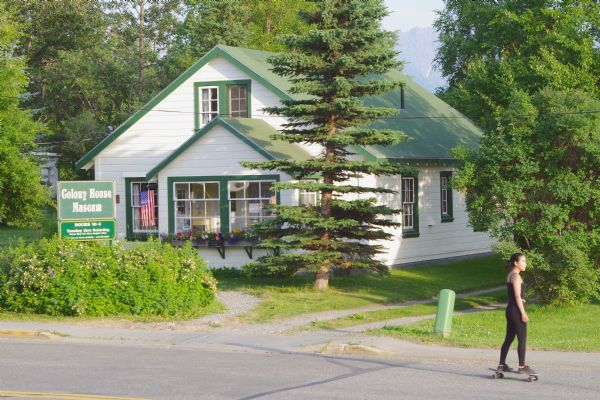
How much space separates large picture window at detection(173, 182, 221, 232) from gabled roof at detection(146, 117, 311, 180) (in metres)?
1.02

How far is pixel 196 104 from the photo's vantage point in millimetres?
31219

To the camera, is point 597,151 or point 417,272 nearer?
point 597,151

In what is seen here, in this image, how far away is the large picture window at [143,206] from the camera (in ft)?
102

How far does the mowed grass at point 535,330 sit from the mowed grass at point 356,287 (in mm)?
3345

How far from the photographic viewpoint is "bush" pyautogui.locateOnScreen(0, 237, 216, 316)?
20.0 metres

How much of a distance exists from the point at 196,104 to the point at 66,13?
32242 millimetres

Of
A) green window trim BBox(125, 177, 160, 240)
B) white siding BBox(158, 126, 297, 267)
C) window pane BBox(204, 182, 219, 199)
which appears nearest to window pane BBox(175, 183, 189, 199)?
white siding BBox(158, 126, 297, 267)

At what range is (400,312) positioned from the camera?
2109 centimetres

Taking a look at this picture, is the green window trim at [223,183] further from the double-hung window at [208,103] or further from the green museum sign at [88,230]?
the green museum sign at [88,230]

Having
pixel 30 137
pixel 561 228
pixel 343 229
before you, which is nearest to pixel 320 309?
pixel 343 229

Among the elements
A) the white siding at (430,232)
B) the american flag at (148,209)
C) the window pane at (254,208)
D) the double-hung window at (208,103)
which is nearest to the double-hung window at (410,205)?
the white siding at (430,232)

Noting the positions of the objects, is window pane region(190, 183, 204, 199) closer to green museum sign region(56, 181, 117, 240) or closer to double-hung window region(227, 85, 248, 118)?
double-hung window region(227, 85, 248, 118)

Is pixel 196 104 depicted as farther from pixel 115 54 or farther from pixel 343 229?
pixel 115 54

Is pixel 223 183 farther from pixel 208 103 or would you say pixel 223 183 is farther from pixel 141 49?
pixel 141 49
